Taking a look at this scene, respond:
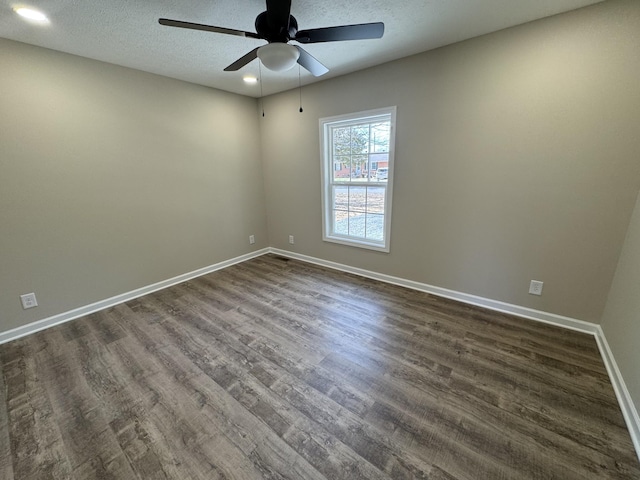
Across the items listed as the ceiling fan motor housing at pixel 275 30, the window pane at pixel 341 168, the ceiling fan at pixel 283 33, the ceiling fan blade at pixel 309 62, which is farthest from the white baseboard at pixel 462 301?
the ceiling fan motor housing at pixel 275 30

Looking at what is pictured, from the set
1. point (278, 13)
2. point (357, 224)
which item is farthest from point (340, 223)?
point (278, 13)

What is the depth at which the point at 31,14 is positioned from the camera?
69.2 inches

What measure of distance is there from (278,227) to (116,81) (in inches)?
103

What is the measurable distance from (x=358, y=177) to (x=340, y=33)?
1.87 metres

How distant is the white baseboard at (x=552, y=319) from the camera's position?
1439 mm

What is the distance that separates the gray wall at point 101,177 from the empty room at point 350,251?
2 cm

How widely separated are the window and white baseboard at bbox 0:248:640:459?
0.47 m

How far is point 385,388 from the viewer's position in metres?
1.72

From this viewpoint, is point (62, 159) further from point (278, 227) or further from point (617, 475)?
point (617, 475)

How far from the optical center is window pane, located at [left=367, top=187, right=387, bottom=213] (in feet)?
10.5

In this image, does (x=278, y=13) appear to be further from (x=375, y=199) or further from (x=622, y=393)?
(x=622, y=393)

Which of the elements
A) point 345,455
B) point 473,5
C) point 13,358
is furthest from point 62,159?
point 473,5

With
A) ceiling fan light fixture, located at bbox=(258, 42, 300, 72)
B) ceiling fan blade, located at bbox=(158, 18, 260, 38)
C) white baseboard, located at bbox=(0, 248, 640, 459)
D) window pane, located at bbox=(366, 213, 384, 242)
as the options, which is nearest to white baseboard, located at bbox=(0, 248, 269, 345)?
white baseboard, located at bbox=(0, 248, 640, 459)

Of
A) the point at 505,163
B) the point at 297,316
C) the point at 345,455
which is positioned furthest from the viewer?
the point at 297,316
